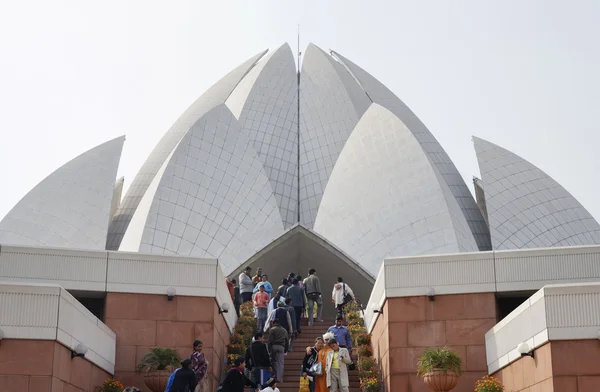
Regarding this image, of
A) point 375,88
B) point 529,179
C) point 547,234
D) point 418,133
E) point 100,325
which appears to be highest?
point 375,88

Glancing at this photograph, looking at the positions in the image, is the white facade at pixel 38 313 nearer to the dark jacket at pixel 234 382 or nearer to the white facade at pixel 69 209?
the dark jacket at pixel 234 382

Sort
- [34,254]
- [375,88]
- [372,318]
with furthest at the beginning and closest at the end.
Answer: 1. [375,88]
2. [372,318]
3. [34,254]

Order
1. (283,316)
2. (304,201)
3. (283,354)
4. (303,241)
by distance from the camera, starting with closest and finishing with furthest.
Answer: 1. (283,354)
2. (283,316)
3. (303,241)
4. (304,201)

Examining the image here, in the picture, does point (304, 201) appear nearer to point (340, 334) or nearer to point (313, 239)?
point (313, 239)

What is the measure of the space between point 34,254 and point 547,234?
14.7m

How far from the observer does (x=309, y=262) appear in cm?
2495

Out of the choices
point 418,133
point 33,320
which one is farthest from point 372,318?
point 418,133

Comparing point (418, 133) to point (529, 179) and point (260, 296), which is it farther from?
point (260, 296)

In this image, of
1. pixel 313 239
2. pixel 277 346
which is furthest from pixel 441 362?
pixel 313 239

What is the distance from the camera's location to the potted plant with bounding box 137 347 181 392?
12.3 m

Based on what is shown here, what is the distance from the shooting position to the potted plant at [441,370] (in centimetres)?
1149

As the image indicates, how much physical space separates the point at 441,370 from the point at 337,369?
1185 millimetres

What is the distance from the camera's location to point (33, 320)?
1063cm

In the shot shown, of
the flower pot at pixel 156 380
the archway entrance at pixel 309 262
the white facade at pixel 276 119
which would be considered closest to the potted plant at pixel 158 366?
the flower pot at pixel 156 380
